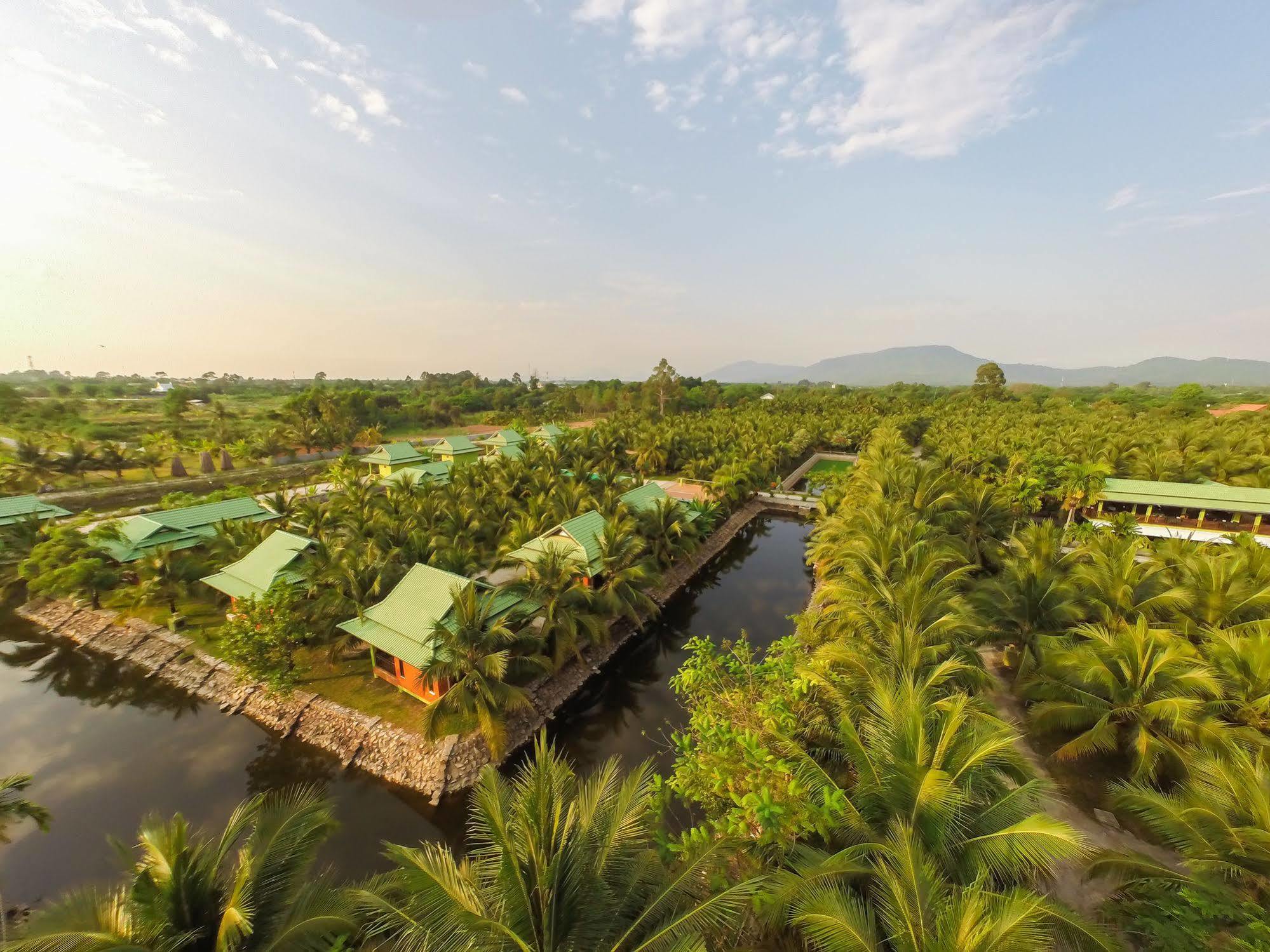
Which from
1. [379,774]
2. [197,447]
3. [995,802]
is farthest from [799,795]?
[197,447]

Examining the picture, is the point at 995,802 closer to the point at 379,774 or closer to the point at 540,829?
the point at 540,829

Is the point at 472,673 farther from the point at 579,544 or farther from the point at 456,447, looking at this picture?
the point at 456,447

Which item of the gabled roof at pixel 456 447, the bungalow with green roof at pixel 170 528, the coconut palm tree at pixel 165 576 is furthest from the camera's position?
the gabled roof at pixel 456 447

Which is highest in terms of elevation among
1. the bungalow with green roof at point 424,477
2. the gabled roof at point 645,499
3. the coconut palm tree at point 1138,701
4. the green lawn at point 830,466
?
the bungalow with green roof at point 424,477

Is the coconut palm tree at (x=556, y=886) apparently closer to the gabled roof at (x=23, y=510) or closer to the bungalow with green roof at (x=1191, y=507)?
the bungalow with green roof at (x=1191, y=507)

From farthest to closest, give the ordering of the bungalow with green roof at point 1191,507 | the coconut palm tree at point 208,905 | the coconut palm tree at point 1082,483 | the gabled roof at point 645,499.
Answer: the coconut palm tree at point 1082,483 < the gabled roof at point 645,499 < the bungalow with green roof at point 1191,507 < the coconut palm tree at point 208,905

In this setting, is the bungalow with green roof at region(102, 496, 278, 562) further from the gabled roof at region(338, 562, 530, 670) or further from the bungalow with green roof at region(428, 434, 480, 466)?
the bungalow with green roof at region(428, 434, 480, 466)

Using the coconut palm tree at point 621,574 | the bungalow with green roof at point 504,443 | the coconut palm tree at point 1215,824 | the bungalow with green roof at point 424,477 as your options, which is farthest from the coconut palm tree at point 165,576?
the coconut palm tree at point 1215,824

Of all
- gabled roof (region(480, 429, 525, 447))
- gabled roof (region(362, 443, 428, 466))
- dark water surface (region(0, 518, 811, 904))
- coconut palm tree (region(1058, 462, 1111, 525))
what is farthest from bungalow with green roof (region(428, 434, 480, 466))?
coconut palm tree (region(1058, 462, 1111, 525))
